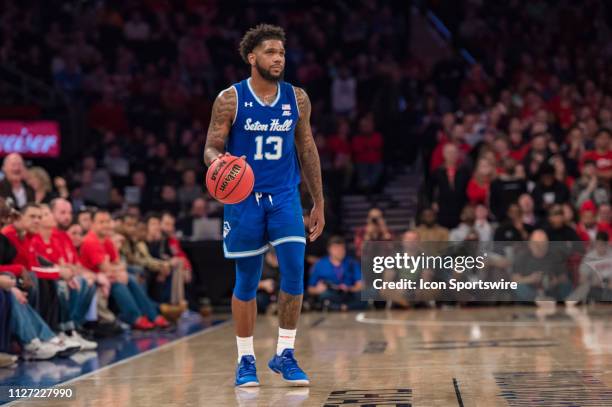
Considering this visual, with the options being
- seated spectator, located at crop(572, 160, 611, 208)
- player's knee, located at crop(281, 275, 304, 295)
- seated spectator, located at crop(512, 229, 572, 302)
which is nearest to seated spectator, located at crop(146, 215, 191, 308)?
seated spectator, located at crop(512, 229, 572, 302)

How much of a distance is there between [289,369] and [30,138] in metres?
11.6

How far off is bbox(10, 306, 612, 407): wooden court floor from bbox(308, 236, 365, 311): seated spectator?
286cm

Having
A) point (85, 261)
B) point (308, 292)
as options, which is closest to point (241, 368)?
point (85, 261)

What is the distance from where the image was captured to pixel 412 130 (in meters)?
19.2

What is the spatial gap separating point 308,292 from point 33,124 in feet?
18.0

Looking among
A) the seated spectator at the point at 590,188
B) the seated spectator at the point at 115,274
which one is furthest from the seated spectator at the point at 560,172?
the seated spectator at the point at 115,274

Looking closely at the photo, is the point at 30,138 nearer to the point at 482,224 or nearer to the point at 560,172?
the point at 482,224

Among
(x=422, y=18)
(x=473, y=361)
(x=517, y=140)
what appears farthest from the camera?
(x=422, y=18)

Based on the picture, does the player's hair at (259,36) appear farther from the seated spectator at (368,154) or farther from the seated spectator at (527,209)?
the seated spectator at (368,154)

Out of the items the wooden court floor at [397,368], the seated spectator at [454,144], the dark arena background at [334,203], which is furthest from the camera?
the seated spectator at [454,144]

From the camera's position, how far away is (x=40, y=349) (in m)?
8.90

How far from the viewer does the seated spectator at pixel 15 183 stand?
36.7ft

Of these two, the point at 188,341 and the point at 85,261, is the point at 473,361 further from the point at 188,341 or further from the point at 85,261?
the point at 85,261

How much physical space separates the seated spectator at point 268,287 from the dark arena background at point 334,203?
0.04 metres
